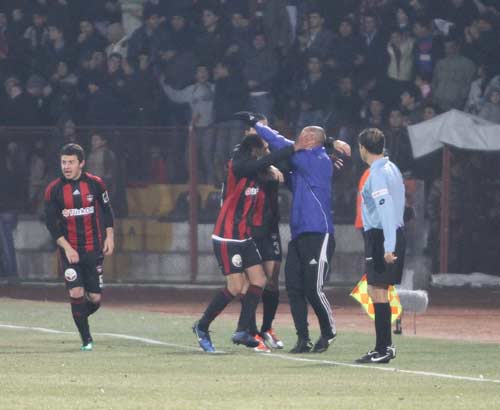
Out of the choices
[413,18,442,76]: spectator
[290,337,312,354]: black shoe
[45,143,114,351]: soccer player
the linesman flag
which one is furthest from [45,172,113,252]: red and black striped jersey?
[413,18,442,76]: spectator

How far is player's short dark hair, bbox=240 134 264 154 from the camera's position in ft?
40.0

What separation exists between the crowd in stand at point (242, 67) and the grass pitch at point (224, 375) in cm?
757

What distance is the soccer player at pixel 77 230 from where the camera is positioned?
490 inches

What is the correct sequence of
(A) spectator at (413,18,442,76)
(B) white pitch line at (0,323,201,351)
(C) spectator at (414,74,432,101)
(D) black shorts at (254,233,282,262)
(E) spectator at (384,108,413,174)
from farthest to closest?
(A) spectator at (413,18,442,76)
(C) spectator at (414,74,432,101)
(E) spectator at (384,108,413,174)
(B) white pitch line at (0,323,201,351)
(D) black shorts at (254,233,282,262)

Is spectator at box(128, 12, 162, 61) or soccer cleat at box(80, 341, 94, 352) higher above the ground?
spectator at box(128, 12, 162, 61)

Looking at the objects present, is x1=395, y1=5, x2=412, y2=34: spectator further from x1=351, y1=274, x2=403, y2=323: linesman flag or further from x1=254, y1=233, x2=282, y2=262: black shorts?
x1=254, y1=233, x2=282, y2=262: black shorts

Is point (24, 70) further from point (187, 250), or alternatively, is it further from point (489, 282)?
point (489, 282)

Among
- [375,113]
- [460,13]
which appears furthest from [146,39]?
[460,13]

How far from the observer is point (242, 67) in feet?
75.7

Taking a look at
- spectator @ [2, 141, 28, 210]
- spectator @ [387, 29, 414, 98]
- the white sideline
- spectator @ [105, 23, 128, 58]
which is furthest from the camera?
spectator @ [105, 23, 128, 58]

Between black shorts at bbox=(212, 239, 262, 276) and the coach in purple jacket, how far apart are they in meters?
0.35

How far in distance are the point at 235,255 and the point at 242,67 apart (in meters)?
11.1

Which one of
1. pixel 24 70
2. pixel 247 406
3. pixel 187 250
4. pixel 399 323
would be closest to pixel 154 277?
pixel 187 250

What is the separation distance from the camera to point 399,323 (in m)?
15.1
